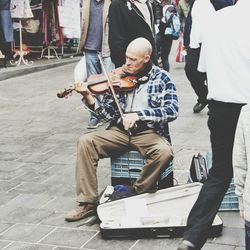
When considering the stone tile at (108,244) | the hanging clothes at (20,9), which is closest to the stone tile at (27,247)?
the stone tile at (108,244)

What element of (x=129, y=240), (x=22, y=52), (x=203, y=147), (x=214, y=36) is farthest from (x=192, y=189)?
(x=22, y=52)

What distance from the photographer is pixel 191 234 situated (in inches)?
155

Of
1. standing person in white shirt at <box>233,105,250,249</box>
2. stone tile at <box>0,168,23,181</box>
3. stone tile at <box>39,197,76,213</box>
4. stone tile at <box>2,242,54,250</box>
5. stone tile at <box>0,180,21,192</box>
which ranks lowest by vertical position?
stone tile at <box>0,168,23,181</box>

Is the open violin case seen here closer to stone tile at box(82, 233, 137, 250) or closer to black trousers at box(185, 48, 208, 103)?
stone tile at box(82, 233, 137, 250)

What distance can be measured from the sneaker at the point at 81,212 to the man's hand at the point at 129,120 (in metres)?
0.65

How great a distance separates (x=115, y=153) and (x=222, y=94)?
1310 millimetres

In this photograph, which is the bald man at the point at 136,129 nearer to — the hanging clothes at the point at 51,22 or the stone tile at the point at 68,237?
the stone tile at the point at 68,237

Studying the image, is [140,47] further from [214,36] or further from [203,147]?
[203,147]

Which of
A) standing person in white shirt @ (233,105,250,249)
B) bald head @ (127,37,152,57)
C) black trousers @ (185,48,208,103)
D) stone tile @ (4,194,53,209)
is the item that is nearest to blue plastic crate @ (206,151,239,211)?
bald head @ (127,37,152,57)

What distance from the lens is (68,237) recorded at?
4.54 meters

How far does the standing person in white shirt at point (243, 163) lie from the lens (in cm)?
300

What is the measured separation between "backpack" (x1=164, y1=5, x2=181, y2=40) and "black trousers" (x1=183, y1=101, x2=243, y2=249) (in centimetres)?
755

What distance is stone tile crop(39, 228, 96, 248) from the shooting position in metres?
4.43

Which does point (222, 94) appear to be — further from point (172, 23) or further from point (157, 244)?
point (172, 23)
